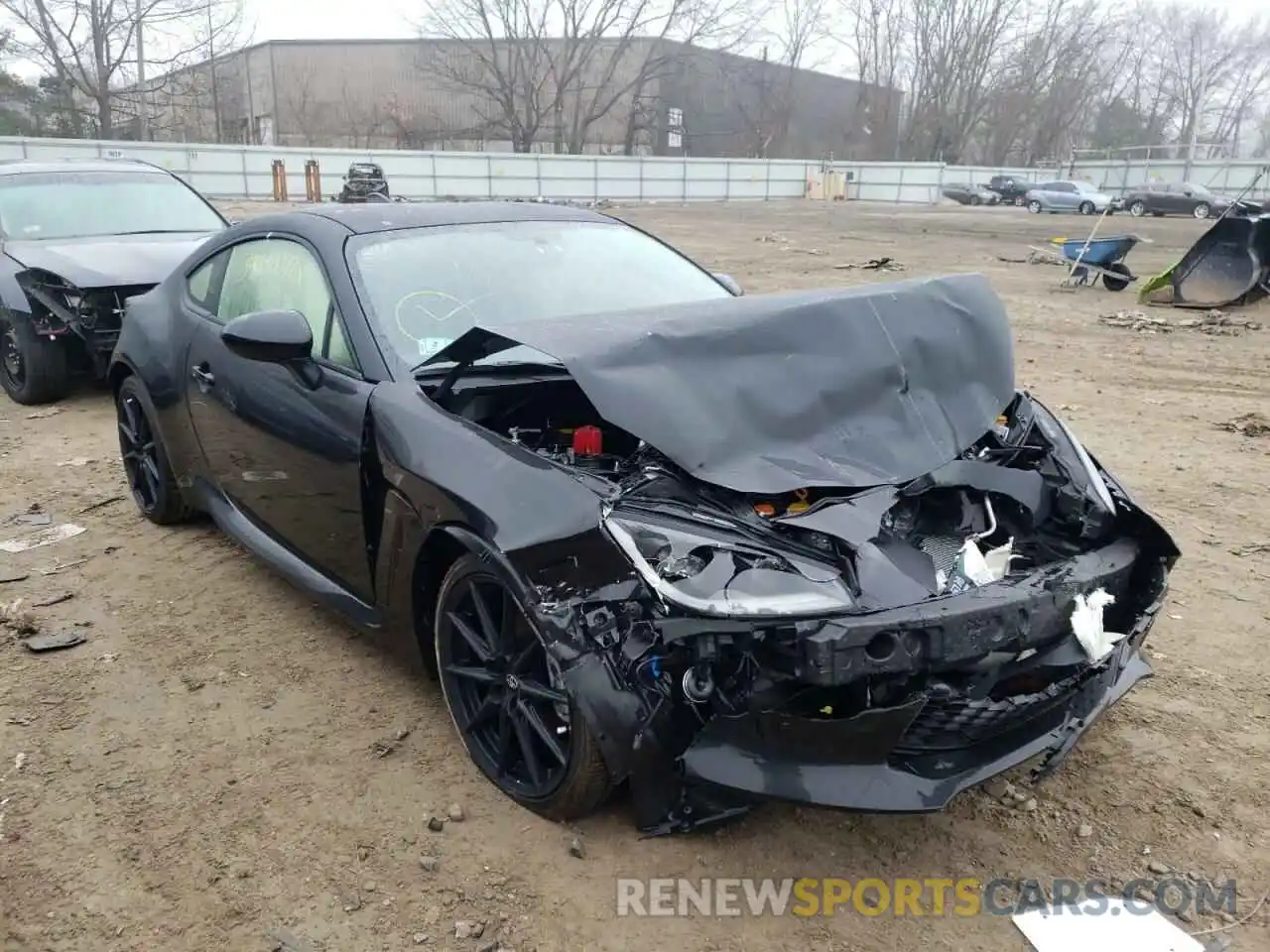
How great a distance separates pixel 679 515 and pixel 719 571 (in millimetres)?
235

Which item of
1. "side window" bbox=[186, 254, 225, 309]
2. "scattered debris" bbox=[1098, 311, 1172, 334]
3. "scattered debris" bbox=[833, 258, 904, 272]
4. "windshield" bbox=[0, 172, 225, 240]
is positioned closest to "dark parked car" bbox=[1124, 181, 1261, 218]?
"scattered debris" bbox=[833, 258, 904, 272]

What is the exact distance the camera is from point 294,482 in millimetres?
3482

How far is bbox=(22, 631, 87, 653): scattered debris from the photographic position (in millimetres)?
3707

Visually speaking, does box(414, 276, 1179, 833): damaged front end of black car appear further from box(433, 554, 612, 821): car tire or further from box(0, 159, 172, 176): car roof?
box(0, 159, 172, 176): car roof

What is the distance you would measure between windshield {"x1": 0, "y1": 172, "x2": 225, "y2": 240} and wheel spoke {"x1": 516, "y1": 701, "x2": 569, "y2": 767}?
6.85 metres

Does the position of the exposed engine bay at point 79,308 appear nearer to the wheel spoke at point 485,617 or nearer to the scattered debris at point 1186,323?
the wheel spoke at point 485,617

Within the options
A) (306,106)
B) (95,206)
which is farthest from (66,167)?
(306,106)

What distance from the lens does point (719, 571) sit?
219 cm

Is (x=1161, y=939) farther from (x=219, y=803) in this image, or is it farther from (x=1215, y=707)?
(x=219, y=803)

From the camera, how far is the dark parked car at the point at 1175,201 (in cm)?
3531

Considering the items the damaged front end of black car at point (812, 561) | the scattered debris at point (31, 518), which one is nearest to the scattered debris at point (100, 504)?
the scattered debris at point (31, 518)

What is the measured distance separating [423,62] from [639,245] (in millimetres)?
59790

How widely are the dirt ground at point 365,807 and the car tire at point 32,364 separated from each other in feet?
10.2

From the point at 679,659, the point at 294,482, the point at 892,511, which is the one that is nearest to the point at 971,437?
the point at 892,511
